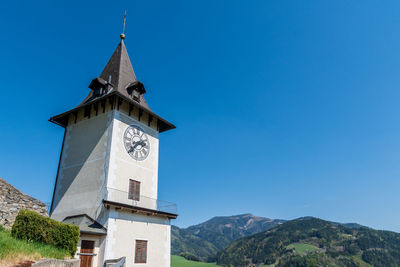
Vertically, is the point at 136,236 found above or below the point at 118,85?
below

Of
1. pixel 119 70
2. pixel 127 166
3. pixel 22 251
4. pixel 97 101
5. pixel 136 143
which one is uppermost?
pixel 119 70

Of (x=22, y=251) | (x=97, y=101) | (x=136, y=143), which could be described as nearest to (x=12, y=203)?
(x=22, y=251)

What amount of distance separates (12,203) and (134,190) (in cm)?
649

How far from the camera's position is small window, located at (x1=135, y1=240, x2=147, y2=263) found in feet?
51.7

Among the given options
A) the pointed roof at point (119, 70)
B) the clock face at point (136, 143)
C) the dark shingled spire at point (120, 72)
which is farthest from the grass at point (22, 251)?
the pointed roof at point (119, 70)

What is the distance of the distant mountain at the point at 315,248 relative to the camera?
302ft

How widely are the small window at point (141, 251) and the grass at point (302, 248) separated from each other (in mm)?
97423

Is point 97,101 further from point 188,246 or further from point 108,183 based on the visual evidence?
point 188,246

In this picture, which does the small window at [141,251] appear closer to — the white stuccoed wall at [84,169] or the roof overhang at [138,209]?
the roof overhang at [138,209]

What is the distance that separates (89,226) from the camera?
47.8 feet

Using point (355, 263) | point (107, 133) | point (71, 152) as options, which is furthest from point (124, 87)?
point (355, 263)

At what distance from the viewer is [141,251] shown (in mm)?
16016

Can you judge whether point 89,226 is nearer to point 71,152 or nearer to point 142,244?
point 142,244

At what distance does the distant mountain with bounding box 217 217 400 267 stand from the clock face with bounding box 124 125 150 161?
274ft
